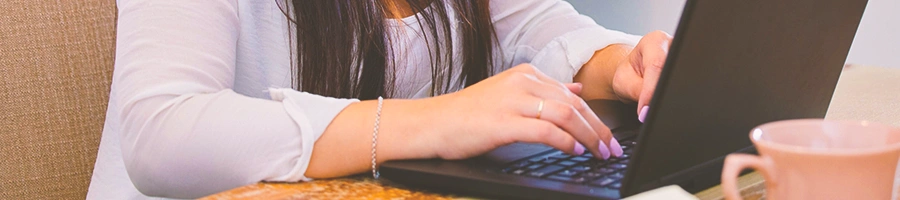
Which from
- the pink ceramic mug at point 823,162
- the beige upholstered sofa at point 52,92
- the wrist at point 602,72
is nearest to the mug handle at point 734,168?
the pink ceramic mug at point 823,162

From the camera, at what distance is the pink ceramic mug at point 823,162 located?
0.37 meters

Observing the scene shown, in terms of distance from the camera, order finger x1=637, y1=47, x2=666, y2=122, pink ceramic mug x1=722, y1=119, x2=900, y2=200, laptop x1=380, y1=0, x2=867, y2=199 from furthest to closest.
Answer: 1. finger x1=637, y1=47, x2=666, y2=122
2. laptop x1=380, y1=0, x2=867, y2=199
3. pink ceramic mug x1=722, y1=119, x2=900, y2=200

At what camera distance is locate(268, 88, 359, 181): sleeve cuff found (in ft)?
2.11

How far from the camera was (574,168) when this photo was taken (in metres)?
0.61

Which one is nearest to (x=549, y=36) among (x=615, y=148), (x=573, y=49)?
(x=573, y=49)

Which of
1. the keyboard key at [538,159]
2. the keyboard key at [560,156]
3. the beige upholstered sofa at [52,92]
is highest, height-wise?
the keyboard key at [538,159]

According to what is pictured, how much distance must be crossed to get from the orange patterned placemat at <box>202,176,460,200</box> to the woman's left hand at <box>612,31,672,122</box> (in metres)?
0.29

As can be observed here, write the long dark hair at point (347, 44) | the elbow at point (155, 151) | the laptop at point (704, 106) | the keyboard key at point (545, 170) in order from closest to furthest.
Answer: the laptop at point (704, 106) → the keyboard key at point (545, 170) → the elbow at point (155, 151) → the long dark hair at point (347, 44)

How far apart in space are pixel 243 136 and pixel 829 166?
44 cm

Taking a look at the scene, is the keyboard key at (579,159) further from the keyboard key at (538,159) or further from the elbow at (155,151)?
the elbow at (155,151)

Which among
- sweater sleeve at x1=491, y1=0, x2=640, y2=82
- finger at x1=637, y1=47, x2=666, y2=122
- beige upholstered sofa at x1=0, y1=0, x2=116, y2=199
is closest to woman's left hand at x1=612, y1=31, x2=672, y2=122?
finger at x1=637, y1=47, x2=666, y2=122

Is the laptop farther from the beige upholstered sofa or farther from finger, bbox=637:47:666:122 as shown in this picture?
the beige upholstered sofa

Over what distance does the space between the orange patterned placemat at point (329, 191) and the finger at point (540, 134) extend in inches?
3.1

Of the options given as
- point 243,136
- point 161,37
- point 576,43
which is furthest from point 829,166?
point 576,43
